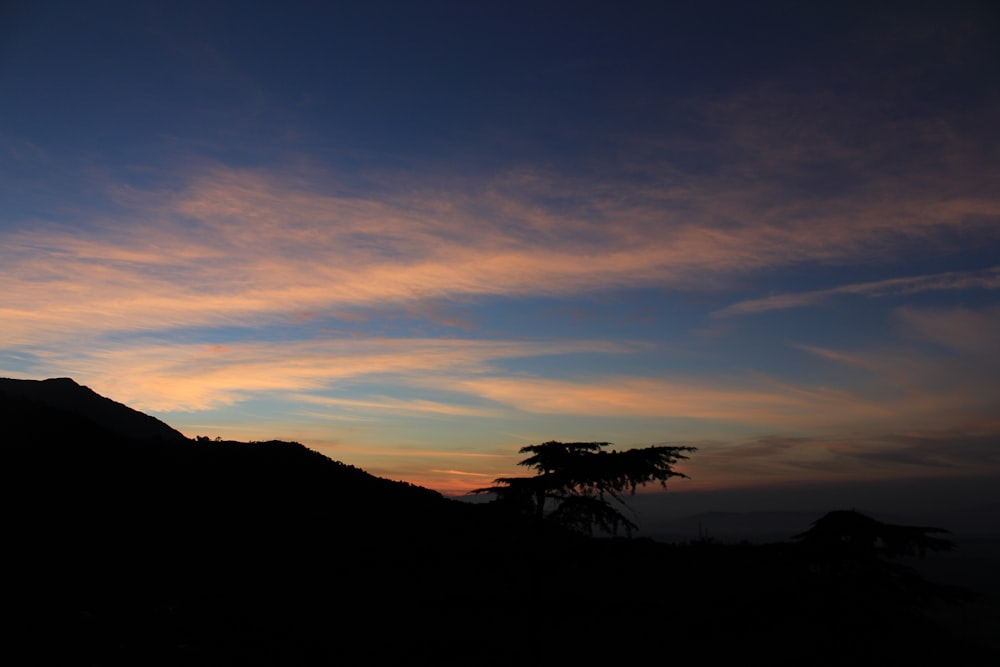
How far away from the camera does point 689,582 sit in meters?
30.1

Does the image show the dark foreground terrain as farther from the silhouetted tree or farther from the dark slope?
the dark slope

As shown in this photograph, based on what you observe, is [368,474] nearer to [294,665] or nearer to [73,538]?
[73,538]

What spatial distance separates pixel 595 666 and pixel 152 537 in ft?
67.9

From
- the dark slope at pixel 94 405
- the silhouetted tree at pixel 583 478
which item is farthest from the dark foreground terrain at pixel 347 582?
the dark slope at pixel 94 405

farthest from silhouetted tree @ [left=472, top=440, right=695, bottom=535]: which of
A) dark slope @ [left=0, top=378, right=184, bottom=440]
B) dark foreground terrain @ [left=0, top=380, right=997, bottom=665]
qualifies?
dark slope @ [left=0, top=378, right=184, bottom=440]

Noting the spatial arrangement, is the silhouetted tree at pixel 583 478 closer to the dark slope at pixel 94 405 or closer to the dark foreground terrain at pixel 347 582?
the dark foreground terrain at pixel 347 582

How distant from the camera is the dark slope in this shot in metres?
→ 66.9

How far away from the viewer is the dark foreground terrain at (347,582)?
1614cm

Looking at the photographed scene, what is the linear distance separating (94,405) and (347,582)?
63883mm

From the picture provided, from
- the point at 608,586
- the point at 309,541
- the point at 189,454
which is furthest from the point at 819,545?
the point at 189,454

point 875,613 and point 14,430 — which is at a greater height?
point 14,430

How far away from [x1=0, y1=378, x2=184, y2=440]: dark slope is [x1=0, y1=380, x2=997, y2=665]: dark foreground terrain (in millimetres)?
37595

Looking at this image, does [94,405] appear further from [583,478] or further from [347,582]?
[583,478]

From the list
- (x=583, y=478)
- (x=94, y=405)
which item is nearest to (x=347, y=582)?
(x=583, y=478)
